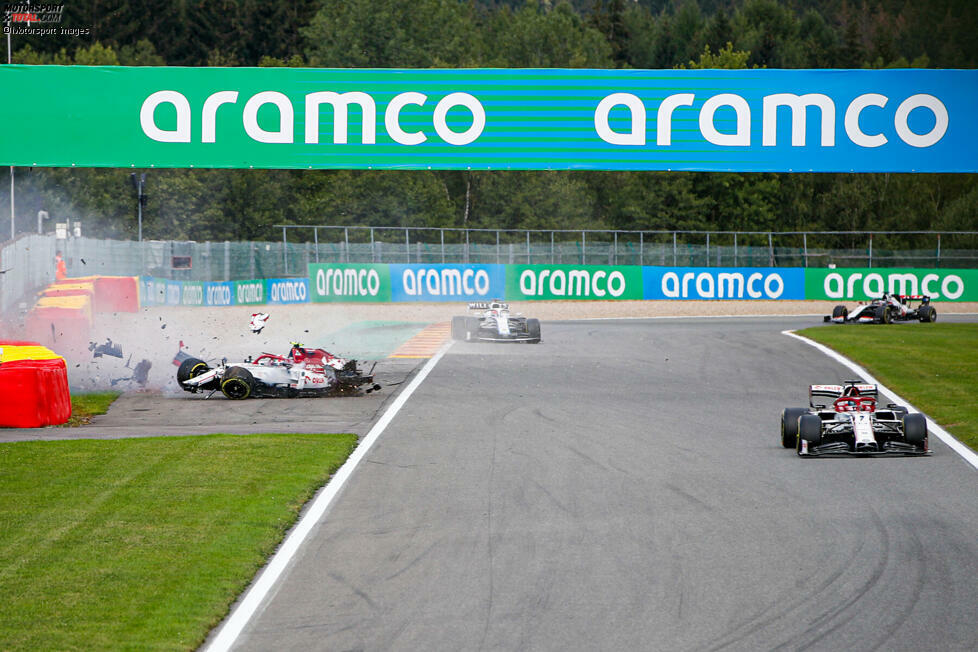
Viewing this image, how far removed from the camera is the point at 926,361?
22422 mm

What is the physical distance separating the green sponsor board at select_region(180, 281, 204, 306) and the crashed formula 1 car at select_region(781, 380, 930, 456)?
28451mm

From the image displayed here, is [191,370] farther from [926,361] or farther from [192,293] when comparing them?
[192,293]

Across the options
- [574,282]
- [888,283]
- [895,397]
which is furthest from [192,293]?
[895,397]

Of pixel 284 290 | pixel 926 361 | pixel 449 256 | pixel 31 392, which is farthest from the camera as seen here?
pixel 449 256

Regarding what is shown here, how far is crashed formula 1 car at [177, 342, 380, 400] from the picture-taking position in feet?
55.5

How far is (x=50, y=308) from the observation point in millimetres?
23250

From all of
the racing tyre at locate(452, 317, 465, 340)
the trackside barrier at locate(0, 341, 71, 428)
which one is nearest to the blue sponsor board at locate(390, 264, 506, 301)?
the racing tyre at locate(452, 317, 465, 340)

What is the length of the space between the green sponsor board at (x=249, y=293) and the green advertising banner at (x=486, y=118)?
17616mm

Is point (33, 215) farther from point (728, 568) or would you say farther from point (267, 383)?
point (728, 568)

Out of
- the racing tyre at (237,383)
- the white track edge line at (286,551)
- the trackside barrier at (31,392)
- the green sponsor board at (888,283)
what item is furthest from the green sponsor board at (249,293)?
the white track edge line at (286,551)

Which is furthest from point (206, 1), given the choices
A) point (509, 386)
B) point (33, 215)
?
point (509, 386)

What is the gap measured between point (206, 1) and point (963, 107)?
242ft

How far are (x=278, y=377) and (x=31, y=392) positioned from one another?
12.0ft

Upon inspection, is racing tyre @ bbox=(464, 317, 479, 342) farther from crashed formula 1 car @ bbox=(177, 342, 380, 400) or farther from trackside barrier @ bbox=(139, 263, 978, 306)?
trackside barrier @ bbox=(139, 263, 978, 306)
